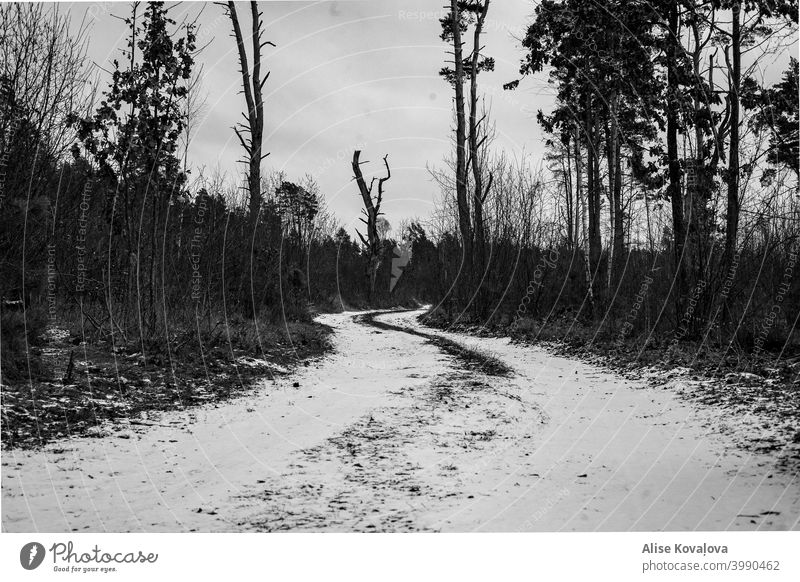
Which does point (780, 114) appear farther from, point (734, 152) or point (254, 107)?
point (254, 107)

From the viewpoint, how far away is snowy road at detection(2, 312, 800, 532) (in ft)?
12.2

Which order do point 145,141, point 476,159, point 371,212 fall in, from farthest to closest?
point 371,212, point 476,159, point 145,141

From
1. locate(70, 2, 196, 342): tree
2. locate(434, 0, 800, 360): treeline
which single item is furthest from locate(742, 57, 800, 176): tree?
locate(70, 2, 196, 342): tree

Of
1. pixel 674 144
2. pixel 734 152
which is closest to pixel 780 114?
pixel 734 152

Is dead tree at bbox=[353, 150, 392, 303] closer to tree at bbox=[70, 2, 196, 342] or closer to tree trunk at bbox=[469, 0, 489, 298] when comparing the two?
tree trunk at bbox=[469, 0, 489, 298]

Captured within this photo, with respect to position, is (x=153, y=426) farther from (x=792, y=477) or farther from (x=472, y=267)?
(x=472, y=267)

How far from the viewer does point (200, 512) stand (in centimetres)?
382

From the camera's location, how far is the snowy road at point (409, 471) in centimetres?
373

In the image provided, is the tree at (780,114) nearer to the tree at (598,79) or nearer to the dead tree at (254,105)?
the tree at (598,79)

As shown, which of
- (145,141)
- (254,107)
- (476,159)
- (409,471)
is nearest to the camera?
(409,471)

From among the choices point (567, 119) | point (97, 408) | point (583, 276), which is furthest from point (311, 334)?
point (567, 119)

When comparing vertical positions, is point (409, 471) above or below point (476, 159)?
below

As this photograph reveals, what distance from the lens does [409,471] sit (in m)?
4.78

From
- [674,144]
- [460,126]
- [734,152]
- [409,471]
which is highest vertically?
[460,126]
